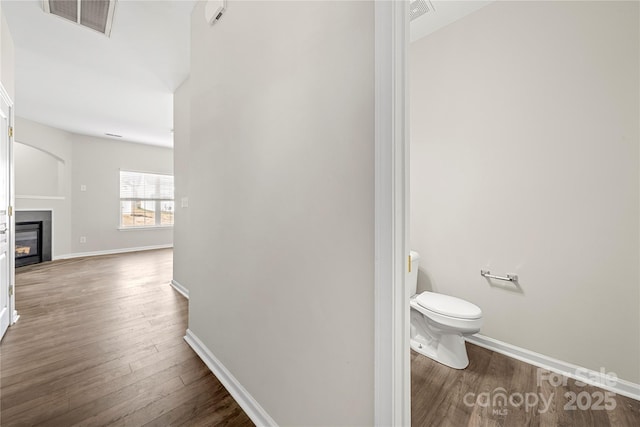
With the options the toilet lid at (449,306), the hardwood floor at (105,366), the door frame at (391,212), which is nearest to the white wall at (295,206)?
the door frame at (391,212)

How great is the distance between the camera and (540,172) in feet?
5.69

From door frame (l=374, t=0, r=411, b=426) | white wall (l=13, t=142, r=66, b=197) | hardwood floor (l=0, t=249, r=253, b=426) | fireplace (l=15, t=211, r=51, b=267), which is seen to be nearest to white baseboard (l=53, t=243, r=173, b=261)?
fireplace (l=15, t=211, r=51, b=267)

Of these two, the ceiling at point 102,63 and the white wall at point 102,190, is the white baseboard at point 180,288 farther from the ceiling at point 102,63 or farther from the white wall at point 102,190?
the white wall at point 102,190

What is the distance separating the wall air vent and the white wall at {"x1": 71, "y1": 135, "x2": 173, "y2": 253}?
21.0ft

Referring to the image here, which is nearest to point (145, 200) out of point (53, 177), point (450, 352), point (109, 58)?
point (53, 177)

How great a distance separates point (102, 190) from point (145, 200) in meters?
0.85

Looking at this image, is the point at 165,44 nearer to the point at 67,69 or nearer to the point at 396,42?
the point at 67,69

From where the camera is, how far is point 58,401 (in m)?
1.39

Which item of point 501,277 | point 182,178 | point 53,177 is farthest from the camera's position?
point 53,177

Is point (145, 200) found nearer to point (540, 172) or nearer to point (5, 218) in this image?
point (5, 218)

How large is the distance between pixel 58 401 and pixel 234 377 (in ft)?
3.18

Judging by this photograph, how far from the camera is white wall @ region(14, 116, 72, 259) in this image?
168 inches

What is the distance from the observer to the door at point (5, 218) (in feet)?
6.73

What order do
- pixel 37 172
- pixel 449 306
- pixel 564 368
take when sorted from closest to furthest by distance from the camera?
pixel 564 368
pixel 449 306
pixel 37 172
